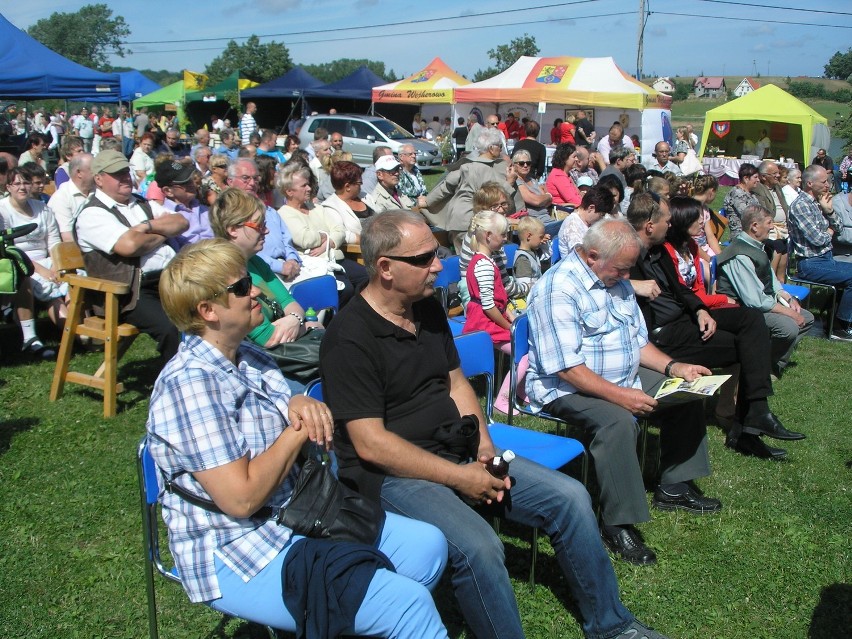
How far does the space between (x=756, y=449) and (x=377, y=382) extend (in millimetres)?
2933

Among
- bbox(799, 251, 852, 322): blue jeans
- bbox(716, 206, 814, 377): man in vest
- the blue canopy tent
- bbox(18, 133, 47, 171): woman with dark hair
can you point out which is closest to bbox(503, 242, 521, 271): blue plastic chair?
bbox(716, 206, 814, 377): man in vest

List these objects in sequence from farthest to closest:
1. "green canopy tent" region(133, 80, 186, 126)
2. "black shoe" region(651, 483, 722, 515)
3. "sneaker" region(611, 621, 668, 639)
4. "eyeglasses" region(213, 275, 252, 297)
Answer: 1. "green canopy tent" region(133, 80, 186, 126)
2. "black shoe" region(651, 483, 722, 515)
3. "sneaker" region(611, 621, 668, 639)
4. "eyeglasses" region(213, 275, 252, 297)

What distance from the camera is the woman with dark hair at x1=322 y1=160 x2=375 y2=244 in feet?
20.6

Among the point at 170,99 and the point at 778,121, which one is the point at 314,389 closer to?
the point at 778,121

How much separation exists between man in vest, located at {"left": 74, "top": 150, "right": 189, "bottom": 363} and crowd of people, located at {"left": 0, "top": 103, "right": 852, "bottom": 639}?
0.01 m

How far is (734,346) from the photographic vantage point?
14.7 ft

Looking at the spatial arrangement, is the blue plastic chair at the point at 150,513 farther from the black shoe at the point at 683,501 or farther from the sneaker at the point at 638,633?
the black shoe at the point at 683,501

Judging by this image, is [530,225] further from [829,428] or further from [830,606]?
[830,606]

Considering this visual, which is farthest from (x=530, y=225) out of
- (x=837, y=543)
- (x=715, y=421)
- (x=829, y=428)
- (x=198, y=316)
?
(x=198, y=316)

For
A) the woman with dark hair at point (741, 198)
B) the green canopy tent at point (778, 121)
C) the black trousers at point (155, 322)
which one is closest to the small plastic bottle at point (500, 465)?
the black trousers at point (155, 322)

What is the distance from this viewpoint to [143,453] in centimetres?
221

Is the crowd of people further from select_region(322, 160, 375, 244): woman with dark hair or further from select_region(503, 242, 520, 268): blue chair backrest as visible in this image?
select_region(503, 242, 520, 268): blue chair backrest

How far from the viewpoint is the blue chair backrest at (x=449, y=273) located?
5547mm

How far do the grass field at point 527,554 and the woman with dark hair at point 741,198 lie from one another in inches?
153
